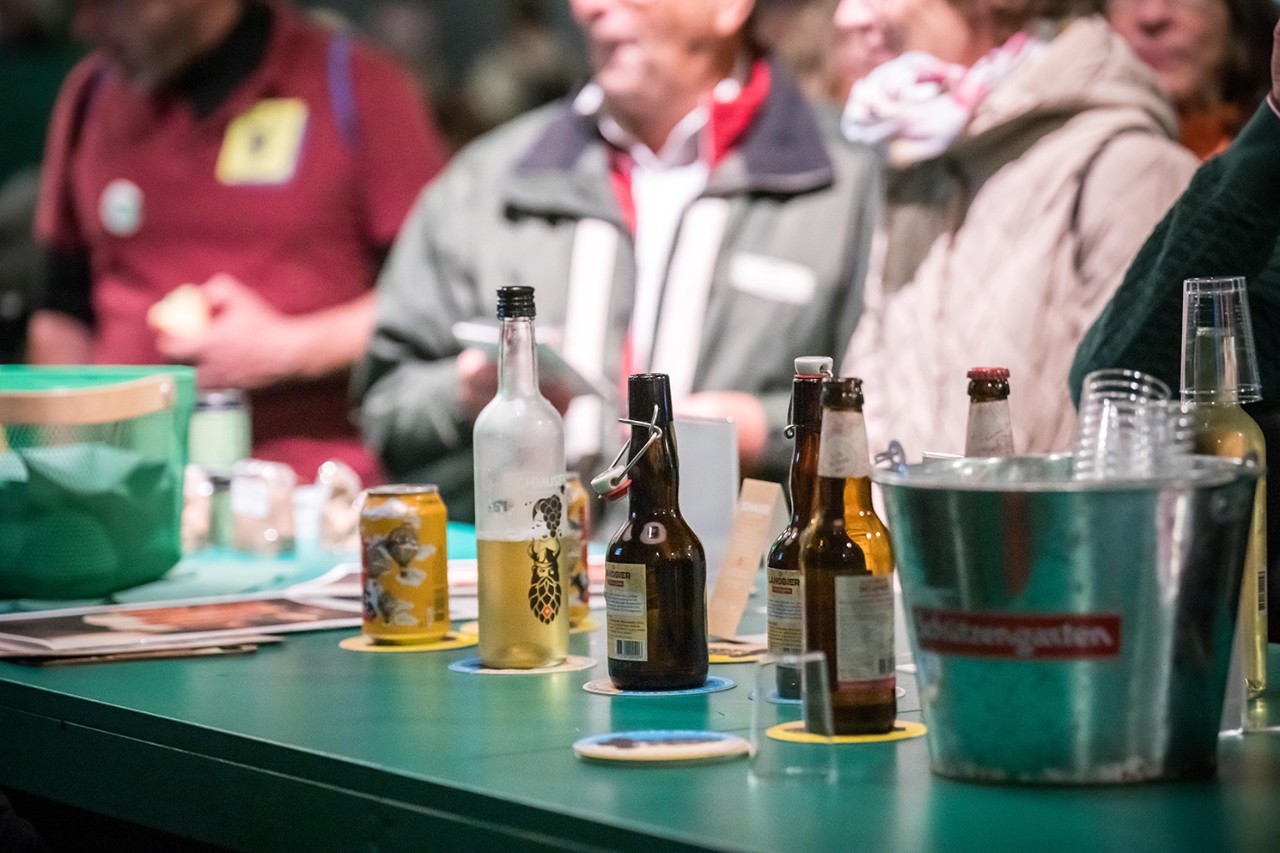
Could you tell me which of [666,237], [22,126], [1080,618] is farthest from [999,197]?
[22,126]

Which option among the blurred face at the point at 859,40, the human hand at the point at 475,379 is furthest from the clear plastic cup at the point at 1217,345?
the human hand at the point at 475,379

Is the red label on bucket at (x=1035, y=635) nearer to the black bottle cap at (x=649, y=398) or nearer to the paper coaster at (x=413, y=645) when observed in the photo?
the black bottle cap at (x=649, y=398)

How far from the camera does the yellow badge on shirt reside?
3.69 meters

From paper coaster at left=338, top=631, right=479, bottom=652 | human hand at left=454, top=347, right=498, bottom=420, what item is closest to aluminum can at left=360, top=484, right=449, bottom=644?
paper coaster at left=338, top=631, right=479, bottom=652

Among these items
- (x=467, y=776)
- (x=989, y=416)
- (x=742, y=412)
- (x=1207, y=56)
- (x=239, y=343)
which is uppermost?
Answer: (x=1207, y=56)

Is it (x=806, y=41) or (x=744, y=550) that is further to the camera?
(x=806, y=41)

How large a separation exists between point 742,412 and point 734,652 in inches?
60.5

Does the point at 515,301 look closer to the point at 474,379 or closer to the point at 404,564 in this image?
the point at 404,564

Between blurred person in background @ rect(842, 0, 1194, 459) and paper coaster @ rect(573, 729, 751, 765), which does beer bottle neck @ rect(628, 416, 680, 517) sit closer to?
paper coaster @ rect(573, 729, 751, 765)

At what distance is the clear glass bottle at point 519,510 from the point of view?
4.31 feet

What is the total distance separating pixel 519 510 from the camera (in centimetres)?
131

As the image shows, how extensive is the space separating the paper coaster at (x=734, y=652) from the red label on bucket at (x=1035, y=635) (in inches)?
17.6

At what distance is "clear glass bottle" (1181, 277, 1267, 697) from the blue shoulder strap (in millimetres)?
2768

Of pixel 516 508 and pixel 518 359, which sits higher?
pixel 518 359
